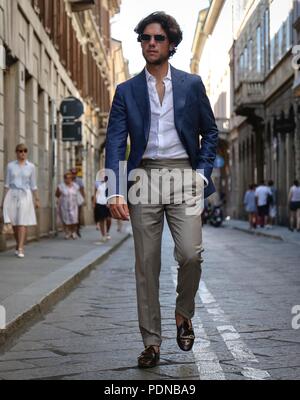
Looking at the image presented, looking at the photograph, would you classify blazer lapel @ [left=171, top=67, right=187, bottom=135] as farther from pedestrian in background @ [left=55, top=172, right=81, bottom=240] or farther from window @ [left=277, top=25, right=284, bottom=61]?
window @ [left=277, top=25, right=284, bottom=61]

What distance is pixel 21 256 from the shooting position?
13742mm

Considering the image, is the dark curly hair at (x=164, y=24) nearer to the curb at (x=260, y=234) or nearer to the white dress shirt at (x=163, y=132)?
the white dress shirt at (x=163, y=132)

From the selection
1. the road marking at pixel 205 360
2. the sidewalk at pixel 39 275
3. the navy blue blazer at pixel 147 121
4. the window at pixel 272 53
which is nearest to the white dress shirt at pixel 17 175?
the sidewalk at pixel 39 275

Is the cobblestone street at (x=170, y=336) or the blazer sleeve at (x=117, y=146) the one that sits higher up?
the blazer sleeve at (x=117, y=146)

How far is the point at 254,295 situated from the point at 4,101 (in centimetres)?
898

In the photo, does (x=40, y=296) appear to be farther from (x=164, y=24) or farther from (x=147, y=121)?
(x=164, y=24)

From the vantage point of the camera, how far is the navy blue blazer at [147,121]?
5281mm

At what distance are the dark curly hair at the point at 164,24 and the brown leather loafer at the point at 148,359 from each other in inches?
72.8

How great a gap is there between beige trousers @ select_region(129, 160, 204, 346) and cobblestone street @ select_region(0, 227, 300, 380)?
318 mm

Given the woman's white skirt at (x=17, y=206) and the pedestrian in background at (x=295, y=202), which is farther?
the pedestrian in background at (x=295, y=202)

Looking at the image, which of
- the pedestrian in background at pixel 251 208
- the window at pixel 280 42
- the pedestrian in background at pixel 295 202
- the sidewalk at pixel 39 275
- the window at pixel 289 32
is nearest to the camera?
the sidewalk at pixel 39 275

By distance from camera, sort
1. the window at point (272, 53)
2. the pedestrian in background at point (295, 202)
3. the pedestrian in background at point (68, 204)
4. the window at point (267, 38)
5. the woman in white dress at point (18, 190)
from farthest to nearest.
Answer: the window at point (267, 38) < the window at point (272, 53) < the pedestrian in background at point (295, 202) < the pedestrian in background at point (68, 204) < the woman in white dress at point (18, 190)

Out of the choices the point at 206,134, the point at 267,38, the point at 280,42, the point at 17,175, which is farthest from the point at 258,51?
the point at 206,134

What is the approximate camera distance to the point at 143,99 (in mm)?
5297
